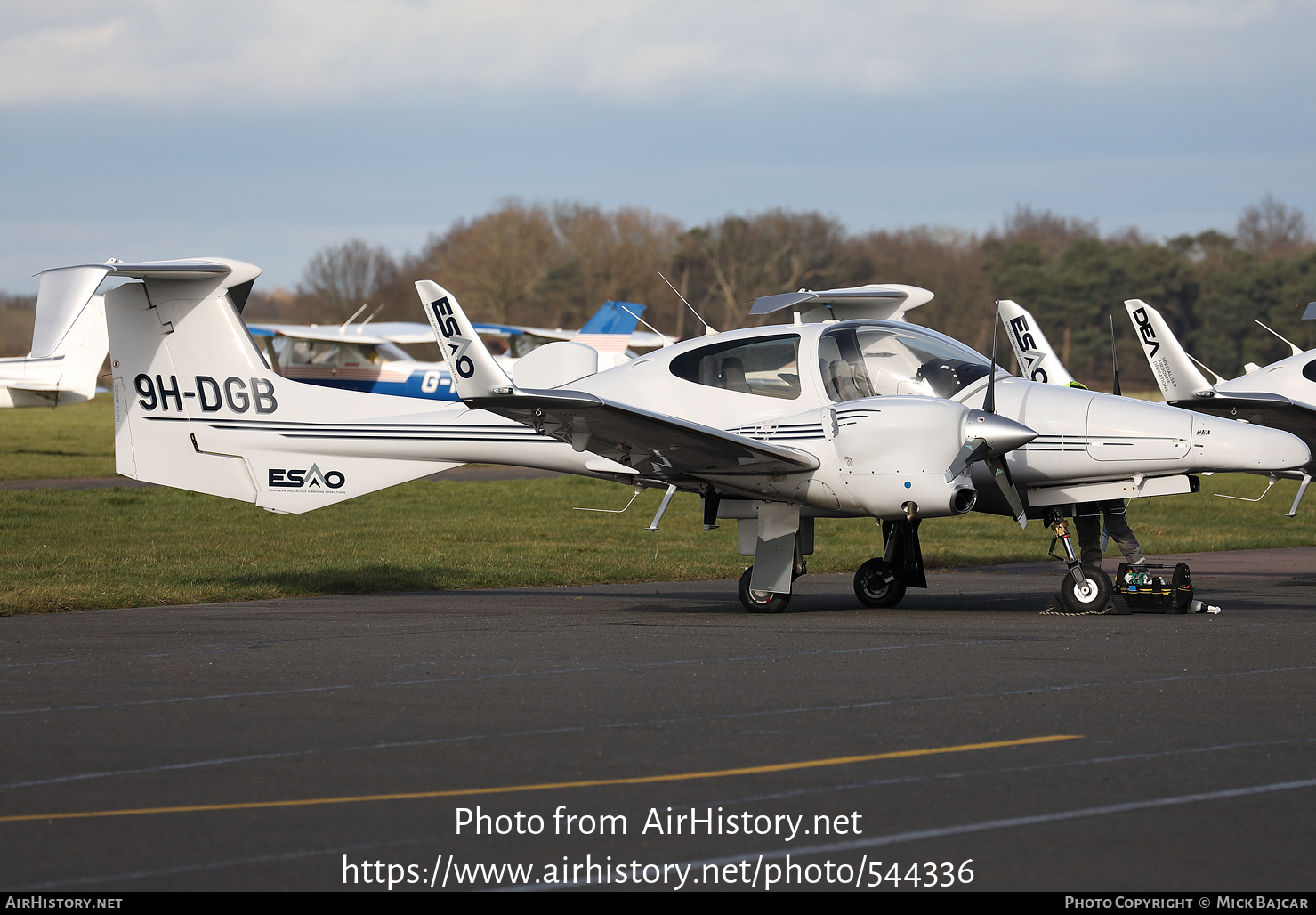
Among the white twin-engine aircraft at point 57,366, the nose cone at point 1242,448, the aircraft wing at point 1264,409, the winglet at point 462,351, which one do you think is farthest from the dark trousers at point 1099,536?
the white twin-engine aircraft at point 57,366

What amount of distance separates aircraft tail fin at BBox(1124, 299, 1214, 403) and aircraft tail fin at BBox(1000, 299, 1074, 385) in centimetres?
122

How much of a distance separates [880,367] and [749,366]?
45.2 inches

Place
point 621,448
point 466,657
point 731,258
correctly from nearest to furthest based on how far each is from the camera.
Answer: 1. point 466,657
2. point 621,448
3. point 731,258

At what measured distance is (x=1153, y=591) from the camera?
11602mm

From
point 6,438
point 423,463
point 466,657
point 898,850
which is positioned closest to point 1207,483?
point 423,463

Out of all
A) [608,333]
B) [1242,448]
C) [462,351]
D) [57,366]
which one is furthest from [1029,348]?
[57,366]

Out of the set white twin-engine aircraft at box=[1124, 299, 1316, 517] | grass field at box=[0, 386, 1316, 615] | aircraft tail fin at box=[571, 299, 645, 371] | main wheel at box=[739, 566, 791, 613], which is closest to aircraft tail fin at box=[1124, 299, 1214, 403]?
white twin-engine aircraft at box=[1124, 299, 1316, 517]

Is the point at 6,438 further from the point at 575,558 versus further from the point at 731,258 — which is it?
the point at 731,258

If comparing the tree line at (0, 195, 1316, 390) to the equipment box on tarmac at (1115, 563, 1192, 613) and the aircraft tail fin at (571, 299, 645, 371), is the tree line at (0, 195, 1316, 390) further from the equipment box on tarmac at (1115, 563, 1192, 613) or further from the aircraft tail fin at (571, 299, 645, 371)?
the equipment box on tarmac at (1115, 563, 1192, 613)

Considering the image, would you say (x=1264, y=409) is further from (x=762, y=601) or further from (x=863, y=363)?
(x=762, y=601)

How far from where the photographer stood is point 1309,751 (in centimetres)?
625

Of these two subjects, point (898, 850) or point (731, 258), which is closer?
point (898, 850)

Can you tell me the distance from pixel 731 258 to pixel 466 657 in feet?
293

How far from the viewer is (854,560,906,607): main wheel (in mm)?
12609
